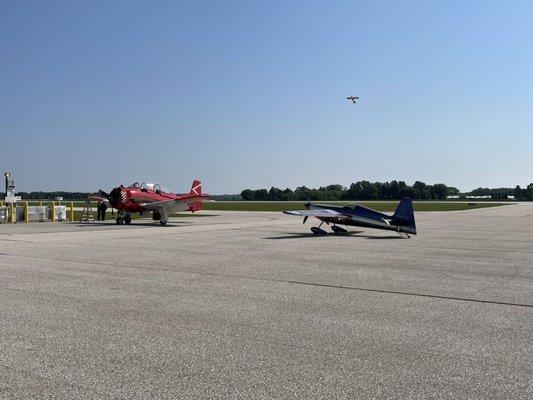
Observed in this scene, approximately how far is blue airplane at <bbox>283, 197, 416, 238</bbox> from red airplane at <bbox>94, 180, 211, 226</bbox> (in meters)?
10.7

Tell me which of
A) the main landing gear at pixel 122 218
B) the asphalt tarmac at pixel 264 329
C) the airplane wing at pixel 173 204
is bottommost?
the asphalt tarmac at pixel 264 329

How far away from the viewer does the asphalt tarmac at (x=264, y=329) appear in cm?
436

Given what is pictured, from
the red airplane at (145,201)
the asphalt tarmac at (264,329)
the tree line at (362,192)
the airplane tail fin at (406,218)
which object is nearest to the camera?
the asphalt tarmac at (264,329)

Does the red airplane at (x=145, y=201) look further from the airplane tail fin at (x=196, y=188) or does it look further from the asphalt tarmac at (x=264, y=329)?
the asphalt tarmac at (x=264, y=329)

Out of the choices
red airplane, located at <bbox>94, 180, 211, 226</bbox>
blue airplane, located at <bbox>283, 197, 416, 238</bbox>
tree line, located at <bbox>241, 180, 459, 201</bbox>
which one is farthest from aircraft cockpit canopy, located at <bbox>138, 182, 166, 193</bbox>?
tree line, located at <bbox>241, 180, 459, 201</bbox>

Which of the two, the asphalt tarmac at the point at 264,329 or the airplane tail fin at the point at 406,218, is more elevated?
the airplane tail fin at the point at 406,218

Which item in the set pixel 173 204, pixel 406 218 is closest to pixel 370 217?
pixel 406 218

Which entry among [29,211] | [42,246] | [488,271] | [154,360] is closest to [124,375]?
[154,360]

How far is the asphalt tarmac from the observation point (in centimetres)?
436

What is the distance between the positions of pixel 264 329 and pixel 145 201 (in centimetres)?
2619

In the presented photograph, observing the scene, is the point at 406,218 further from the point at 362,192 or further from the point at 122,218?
the point at 362,192

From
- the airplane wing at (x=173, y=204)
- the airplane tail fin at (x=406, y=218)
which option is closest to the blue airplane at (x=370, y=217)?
the airplane tail fin at (x=406, y=218)

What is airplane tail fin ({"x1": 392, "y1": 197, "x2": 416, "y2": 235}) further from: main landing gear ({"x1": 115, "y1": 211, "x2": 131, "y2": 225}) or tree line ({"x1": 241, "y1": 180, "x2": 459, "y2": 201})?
tree line ({"x1": 241, "y1": 180, "x2": 459, "y2": 201})

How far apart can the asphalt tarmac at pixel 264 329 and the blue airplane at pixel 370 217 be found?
26.0 ft
